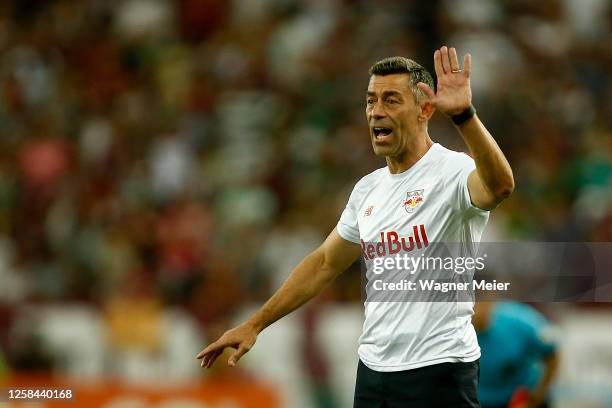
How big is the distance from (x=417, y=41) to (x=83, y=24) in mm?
4697

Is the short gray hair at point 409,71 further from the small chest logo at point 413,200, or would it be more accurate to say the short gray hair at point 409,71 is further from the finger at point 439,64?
the finger at point 439,64

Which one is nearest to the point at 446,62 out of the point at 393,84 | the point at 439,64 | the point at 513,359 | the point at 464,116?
the point at 439,64

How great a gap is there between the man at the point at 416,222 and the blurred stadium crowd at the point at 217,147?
4.33m

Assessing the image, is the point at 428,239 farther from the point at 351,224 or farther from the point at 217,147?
the point at 217,147

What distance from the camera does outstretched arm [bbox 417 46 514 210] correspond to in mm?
4598

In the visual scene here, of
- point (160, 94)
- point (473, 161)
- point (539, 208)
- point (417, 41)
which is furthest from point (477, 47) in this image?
point (473, 161)

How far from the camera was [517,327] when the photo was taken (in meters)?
7.51

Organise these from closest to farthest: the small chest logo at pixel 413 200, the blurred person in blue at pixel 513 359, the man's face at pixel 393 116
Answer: the small chest logo at pixel 413 200 → the man's face at pixel 393 116 → the blurred person in blue at pixel 513 359

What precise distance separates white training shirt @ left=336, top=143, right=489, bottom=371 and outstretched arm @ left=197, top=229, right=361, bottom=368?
47 centimetres

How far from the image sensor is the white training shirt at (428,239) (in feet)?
16.6

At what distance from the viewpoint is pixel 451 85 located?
472 cm

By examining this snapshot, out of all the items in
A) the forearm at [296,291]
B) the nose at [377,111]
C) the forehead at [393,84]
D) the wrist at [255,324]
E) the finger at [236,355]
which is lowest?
the finger at [236,355]

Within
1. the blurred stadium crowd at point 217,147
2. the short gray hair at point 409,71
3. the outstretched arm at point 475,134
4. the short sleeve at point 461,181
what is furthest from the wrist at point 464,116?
the blurred stadium crowd at point 217,147

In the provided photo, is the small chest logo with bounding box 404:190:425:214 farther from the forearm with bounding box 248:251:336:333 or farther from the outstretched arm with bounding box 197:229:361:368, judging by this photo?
the forearm with bounding box 248:251:336:333
